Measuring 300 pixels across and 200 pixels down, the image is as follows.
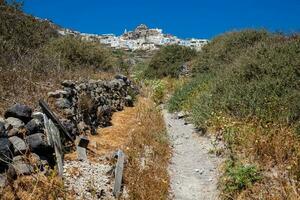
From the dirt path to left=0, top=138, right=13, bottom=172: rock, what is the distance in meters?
3.07

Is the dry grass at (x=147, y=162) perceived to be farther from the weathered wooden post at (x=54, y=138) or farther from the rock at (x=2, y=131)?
the rock at (x=2, y=131)

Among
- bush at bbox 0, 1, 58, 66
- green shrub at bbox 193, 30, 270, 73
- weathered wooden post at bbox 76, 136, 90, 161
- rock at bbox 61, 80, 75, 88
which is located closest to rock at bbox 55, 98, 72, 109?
rock at bbox 61, 80, 75, 88

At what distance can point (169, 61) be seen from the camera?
98.8 ft

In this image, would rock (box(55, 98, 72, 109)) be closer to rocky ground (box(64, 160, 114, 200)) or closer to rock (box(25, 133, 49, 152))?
rocky ground (box(64, 160, 114, 200))

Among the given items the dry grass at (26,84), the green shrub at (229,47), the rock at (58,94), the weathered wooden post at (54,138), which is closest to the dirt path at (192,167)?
the weathered wooden post at (54,138)

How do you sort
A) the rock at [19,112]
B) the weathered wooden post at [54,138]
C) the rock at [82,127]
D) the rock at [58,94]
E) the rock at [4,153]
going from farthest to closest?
the rock at [82,127] < the rock at [58,94] < the rock at [19,112] < the weathered wooden post at [54,138] < the rock at [4,153]

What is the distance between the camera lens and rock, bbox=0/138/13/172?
5.96 m

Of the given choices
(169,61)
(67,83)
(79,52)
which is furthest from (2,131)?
(169,61)

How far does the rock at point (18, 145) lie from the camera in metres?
6.48

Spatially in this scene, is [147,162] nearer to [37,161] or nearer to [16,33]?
[37,161]

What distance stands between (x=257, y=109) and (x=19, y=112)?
19.7 feet

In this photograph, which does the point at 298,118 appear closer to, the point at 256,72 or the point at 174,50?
the point at 256,72

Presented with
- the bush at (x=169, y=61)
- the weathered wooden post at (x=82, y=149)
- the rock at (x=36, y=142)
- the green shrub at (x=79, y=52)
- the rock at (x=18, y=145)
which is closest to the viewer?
the rock at (x=18, y=145)

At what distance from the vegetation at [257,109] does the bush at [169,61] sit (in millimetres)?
10749
